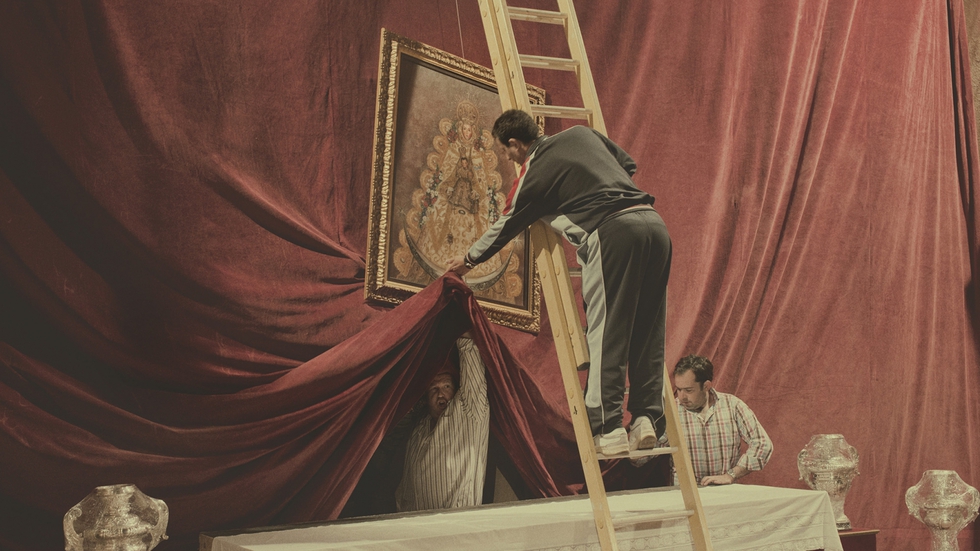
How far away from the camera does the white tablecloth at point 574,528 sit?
2.44 meters

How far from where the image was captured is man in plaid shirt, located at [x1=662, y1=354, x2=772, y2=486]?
387 centimetres

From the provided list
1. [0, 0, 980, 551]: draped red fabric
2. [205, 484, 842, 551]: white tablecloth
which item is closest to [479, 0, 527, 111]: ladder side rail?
[0, 0, 980, 551]: draped red fabric

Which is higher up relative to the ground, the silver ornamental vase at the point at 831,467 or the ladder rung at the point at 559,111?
the ladder rung at the point at 559,111

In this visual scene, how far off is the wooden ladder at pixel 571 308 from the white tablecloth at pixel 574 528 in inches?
3.6

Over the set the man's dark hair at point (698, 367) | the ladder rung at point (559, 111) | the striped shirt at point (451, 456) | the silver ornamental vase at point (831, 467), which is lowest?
the silver ornamental vase at point (831, 467)

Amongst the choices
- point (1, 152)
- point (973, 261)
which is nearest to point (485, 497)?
point (1, 152)

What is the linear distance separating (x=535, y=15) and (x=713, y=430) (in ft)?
6.31

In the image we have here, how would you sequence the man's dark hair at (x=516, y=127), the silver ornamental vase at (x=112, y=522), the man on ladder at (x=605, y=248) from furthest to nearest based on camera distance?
the man's dark hair at (x=516, y=127) → the man on ladder at (x=605, y=248) → the silver ornamental vase at (x=112, y=522)

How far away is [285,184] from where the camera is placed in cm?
317

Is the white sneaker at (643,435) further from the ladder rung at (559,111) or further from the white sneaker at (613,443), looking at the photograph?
the ladder rung at (559,111)

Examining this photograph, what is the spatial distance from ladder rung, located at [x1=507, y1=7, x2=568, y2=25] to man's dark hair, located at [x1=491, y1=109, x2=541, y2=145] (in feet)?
1.46

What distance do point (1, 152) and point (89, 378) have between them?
0.67m

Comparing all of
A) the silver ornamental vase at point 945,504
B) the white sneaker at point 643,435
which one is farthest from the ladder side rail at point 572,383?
the silver ornamental vase at point 945,504

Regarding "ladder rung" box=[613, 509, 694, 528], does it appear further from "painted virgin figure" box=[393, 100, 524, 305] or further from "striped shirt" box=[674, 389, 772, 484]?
"painted virgin figure" box=[393, 100, 524, 305]
